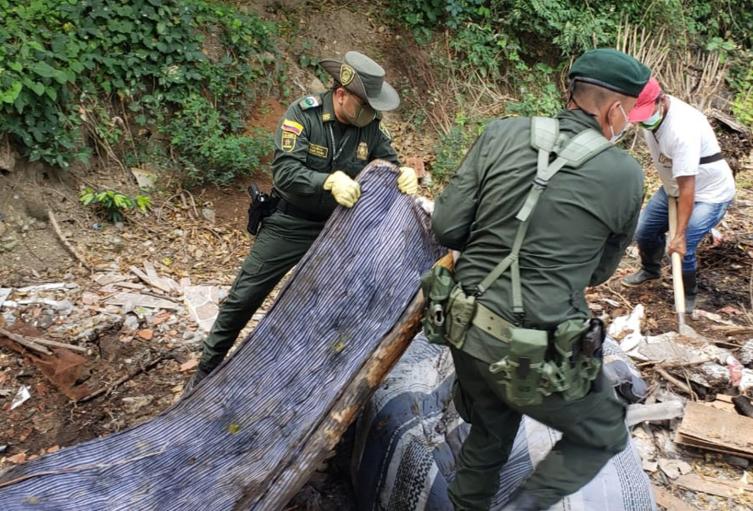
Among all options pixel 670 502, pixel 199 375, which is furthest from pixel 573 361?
pixel 199 375

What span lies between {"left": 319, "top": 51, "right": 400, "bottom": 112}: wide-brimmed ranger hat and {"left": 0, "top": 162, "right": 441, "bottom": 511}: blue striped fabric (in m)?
0.44

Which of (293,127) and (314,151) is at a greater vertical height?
(293,127)

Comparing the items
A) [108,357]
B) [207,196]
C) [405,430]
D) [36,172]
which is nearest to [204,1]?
[207,196]

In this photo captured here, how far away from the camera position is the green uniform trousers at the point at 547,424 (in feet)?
6.72

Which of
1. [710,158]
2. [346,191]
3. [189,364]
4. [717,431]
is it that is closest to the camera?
A: [346,191]

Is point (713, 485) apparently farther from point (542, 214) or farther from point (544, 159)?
point (544, 159)

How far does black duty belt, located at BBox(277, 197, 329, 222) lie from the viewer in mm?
3107

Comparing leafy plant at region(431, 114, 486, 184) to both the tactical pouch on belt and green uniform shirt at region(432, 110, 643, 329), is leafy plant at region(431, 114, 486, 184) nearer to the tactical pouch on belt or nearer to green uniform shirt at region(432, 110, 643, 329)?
green uniform shirt at region(432, 110, 643, 329)

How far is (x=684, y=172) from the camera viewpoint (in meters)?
3.72

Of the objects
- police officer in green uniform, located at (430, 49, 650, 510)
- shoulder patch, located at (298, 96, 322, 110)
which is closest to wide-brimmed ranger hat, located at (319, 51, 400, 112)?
shoulder patch, located at (298, 96, 322, 110)

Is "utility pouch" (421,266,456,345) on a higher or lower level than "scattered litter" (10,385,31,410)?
higher

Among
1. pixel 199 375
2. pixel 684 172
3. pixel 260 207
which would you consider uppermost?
pixel 684 172

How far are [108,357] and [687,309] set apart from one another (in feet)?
12.9

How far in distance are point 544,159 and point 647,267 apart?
11.2 feet
